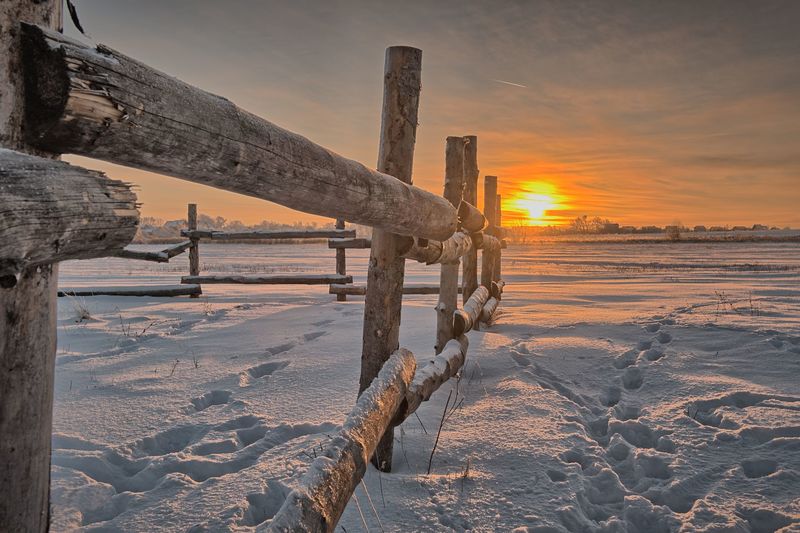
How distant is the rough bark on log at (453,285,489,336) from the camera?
4.67m

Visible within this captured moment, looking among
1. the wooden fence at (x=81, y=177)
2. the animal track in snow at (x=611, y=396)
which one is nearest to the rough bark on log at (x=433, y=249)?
the wooden fence at (x=81, y=177)

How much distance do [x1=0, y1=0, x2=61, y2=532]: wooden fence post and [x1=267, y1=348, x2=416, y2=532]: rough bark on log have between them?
2.09ft

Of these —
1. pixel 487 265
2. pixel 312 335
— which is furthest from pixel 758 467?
pixel 487 265

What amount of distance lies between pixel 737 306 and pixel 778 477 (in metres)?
6.13

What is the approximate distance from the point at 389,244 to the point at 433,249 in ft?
2.60

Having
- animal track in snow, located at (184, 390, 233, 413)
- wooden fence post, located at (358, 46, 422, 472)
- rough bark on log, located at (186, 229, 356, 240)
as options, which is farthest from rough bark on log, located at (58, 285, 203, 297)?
wooden fence post, located at (358, 46, 422, 472)

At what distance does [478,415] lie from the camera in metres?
3.46

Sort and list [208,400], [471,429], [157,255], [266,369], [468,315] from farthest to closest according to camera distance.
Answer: [157,255] → [468,315] → [266,369] → [208,400] → [471,429]

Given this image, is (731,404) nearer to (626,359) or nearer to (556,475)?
(626,359)

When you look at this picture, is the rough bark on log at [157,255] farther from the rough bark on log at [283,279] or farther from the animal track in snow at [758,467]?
the animal track in snow at [758,467]

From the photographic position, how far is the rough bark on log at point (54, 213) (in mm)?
846

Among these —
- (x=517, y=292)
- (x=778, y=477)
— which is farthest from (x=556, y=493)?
(x=517, y=292)

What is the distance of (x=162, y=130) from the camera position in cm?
117

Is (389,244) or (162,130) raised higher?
(162,130)
